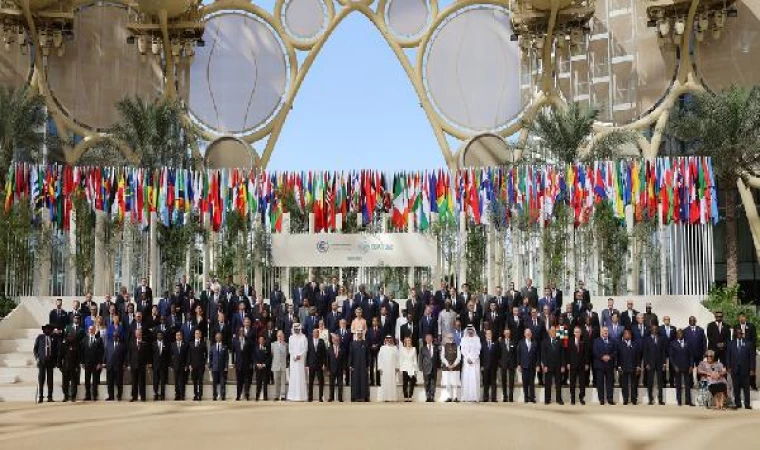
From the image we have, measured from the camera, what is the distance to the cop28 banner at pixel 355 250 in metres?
23.5

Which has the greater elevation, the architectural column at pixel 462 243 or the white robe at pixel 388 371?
the architectural column at pixel 462 243

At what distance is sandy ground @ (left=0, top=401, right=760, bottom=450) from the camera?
1131cm

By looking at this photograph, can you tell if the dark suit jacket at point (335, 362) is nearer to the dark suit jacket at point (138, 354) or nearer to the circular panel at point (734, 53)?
the dark suit jacket at point (138, 354)

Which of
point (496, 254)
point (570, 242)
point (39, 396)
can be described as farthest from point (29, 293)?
point (570, 242)

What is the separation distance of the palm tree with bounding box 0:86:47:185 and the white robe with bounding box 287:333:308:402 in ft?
47.3

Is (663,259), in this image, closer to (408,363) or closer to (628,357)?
(628,357)

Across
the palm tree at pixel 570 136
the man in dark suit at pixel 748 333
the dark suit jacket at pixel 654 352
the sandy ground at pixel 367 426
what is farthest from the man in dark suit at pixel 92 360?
the palm tree at pixel 570 136

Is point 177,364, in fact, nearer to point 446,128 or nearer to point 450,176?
point 450,176

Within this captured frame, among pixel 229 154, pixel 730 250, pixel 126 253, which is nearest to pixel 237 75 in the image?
pixel 229 154

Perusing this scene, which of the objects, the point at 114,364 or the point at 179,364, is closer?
the point at 179,364

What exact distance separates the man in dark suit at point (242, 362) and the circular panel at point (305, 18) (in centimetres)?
2578

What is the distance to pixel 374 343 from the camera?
17.6m

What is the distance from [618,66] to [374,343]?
74.6ft

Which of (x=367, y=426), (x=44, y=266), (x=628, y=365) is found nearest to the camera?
(x=367, y=426)
